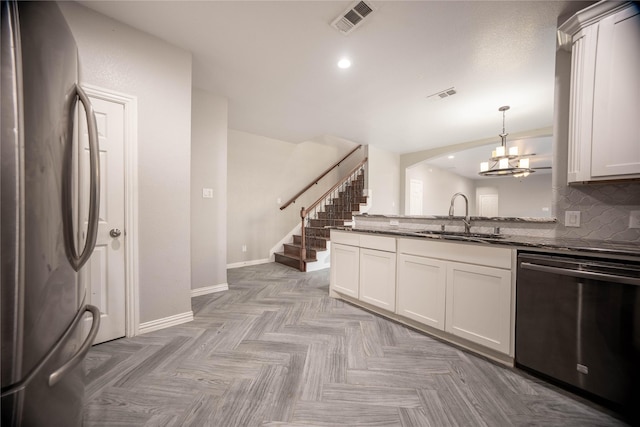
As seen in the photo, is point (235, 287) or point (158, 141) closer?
point (158, 141)

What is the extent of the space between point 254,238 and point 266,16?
3841mm

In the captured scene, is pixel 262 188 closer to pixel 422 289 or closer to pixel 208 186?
pixel 208 186

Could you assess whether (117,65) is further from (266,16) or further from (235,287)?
(235,287)

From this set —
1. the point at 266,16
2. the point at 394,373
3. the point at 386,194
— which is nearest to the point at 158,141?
the point at 266,16

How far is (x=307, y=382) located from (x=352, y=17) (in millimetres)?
2708

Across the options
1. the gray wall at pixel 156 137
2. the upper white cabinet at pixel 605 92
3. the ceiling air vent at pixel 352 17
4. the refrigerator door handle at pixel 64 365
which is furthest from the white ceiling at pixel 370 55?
the refrigerator door handle at pixel 64 365

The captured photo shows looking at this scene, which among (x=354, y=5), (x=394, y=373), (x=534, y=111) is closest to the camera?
(x=394, y=373)

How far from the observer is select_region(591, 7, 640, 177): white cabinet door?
1462 millimetres

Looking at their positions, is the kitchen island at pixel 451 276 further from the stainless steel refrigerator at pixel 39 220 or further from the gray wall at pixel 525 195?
the gray wall at pixel 525 195

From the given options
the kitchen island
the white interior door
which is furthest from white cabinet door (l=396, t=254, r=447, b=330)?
the white interior door

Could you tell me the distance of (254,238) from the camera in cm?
500

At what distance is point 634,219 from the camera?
5.38ft

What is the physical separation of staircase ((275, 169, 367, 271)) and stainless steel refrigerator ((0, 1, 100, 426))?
12.3 feet

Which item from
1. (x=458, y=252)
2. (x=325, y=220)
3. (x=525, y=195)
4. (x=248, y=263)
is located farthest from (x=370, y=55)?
(x=525, y=195)
